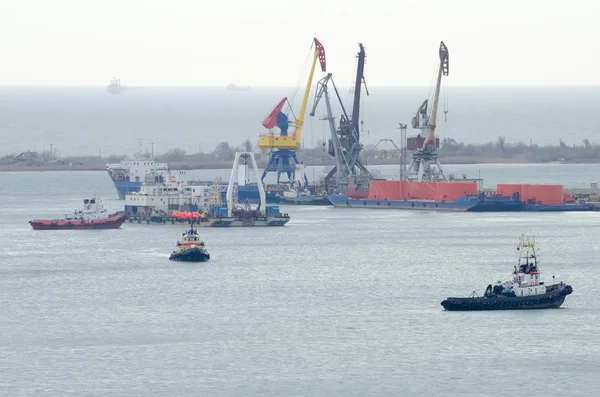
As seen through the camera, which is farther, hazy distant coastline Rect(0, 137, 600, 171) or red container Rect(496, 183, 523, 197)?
hazy distant coastline Rect(0, 137, 600, 171)

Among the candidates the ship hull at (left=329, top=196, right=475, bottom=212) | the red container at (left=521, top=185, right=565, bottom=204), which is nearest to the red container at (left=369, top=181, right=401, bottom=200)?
the ship hull at (left=329, top=196, right=475, bottom=212)

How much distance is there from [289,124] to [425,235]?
36.7 metres

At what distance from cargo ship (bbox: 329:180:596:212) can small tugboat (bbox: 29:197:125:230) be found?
25.7m

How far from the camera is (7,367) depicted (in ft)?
161

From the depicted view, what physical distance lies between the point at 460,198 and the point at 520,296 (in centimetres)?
5216

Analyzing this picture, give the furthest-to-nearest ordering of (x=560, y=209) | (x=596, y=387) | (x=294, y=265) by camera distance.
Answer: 1. (x=560, y=209)
2. (x=294, y=265)
3. (x=596, y=387)

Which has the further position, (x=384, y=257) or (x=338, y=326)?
(x=384, y=257)

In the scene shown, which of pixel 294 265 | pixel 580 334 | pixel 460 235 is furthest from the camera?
pixel 460 235

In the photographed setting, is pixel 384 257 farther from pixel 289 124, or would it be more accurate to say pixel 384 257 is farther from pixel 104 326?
pixel 289 124

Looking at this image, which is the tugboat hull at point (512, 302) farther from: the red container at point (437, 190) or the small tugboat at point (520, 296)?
the red container at point (437, 190)

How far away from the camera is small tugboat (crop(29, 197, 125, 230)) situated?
9238 cm

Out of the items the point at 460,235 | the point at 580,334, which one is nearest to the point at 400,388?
the point at 580,334

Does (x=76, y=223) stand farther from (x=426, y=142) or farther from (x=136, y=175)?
(x=426, y=142)

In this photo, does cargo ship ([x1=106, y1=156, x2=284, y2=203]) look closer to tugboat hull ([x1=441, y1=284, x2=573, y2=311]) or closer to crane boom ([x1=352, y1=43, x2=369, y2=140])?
crane boom ([x1=352, y1=43, x2=369, y2=140])
